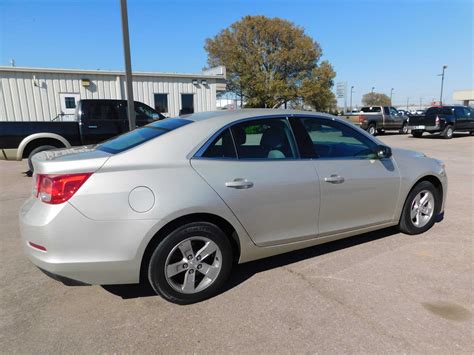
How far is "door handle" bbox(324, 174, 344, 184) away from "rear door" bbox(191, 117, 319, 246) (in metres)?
0.16

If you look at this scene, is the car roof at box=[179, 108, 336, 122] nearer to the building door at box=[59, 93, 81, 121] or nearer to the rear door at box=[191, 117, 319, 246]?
the rear door at box=[191, 117, 319, 246]

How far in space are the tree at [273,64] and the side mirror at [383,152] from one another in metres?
31.1

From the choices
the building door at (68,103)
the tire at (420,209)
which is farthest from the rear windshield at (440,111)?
the building door at (68,103)

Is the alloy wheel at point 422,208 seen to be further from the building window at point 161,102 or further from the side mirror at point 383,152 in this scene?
the building window at point 161,102

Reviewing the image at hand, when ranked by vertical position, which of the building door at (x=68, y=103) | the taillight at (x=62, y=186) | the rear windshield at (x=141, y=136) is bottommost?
the taillight at (x=62, y=186)

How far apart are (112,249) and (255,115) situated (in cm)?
175

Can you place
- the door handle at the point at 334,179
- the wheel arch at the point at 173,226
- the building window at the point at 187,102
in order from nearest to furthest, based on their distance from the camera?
the wheel arch at the point at 173,226, the door handle at the point at 334,179, the building window at the point at 187,102

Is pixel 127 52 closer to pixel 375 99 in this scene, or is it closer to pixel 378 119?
pixel 378 119

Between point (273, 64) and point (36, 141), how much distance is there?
97.7ft

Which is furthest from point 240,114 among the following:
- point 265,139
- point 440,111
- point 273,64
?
point 273,64

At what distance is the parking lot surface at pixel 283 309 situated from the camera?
2492 millimetres

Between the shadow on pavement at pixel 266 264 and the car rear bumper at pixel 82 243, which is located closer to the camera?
the car rear bumper at pixel 82 243

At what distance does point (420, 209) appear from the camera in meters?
4.46

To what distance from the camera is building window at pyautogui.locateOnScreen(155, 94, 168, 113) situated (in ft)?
59.4
